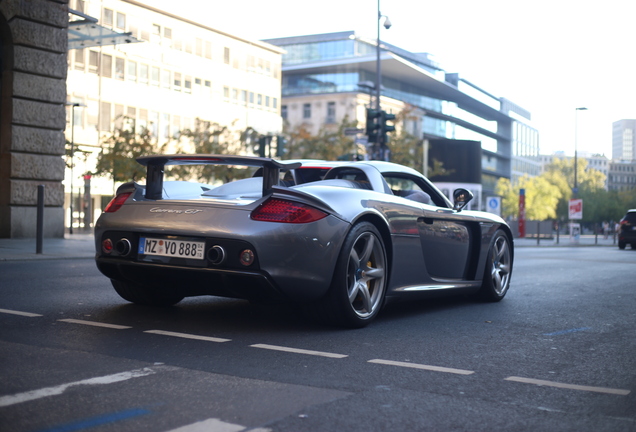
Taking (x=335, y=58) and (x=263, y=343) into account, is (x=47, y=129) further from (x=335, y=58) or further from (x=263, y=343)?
(x=335, y=58)

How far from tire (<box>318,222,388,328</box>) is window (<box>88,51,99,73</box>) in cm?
5007

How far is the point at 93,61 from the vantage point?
53375 millimetres

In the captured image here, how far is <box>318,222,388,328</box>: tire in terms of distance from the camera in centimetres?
568

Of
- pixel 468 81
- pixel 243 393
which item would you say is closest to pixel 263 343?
pixel 243 393

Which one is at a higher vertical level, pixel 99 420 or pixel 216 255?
pixel 216 255

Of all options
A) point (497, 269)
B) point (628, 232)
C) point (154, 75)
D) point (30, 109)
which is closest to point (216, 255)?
point (497, 269)

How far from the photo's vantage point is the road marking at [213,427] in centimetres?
307

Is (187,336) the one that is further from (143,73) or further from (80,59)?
(143,73)

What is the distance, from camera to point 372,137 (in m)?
24.4

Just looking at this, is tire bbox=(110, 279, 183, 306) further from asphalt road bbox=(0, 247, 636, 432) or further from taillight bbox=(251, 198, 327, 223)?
taillight bbox=(251, 198, 327, 223)

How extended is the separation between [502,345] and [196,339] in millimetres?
1929

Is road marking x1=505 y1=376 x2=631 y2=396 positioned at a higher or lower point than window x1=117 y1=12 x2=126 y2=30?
lower

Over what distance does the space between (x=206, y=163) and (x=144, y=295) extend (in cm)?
131

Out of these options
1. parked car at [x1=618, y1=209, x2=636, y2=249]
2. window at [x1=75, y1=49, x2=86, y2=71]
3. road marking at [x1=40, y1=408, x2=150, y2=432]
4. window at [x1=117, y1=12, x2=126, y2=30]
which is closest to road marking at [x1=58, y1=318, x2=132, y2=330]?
road marking at [x1=40, y1=408, x2=150, y2=432]
